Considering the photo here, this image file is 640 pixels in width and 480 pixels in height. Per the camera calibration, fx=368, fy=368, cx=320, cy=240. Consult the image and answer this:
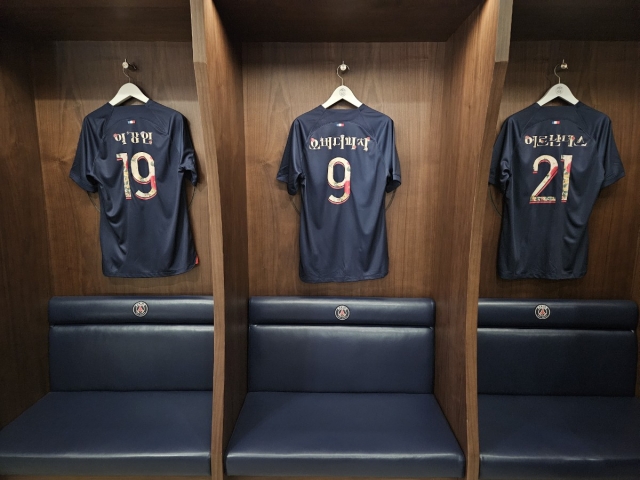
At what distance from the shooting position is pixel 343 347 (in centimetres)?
175

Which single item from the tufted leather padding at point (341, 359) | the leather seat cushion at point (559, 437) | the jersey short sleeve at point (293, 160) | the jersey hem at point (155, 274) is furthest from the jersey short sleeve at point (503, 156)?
the jersey hem at point (155, 274)

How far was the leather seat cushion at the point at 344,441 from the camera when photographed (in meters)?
1.32

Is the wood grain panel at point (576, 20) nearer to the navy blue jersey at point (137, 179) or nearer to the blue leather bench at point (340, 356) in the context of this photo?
the blue leather bench at point (340, 356)

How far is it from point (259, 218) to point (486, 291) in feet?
3.93

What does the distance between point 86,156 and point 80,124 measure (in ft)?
0.69

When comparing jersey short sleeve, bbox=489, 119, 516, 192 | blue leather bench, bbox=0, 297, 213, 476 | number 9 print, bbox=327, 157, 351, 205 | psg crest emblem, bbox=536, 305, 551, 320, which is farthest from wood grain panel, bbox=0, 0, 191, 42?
psg crest emblem, bbox=536, 305, 551, 320

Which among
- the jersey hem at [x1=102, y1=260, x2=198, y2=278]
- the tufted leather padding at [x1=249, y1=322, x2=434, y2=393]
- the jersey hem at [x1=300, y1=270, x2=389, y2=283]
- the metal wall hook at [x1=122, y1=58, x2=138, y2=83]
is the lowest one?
the tufted leather padding at [x1=249, y1=322, x2=434, y2=393]

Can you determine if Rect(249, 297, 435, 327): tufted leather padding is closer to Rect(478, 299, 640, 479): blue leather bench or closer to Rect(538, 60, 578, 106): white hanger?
Rect(478, 299, 640, 479): blue leather bench

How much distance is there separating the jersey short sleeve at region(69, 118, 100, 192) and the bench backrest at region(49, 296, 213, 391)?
0.58 metres

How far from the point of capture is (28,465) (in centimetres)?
134

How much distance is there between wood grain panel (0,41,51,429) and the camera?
156 cm

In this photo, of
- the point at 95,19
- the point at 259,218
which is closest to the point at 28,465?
the point at 259,218

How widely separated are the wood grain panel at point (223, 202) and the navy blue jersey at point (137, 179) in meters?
0.32

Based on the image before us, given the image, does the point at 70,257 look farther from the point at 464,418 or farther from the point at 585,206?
the point at 585,206
